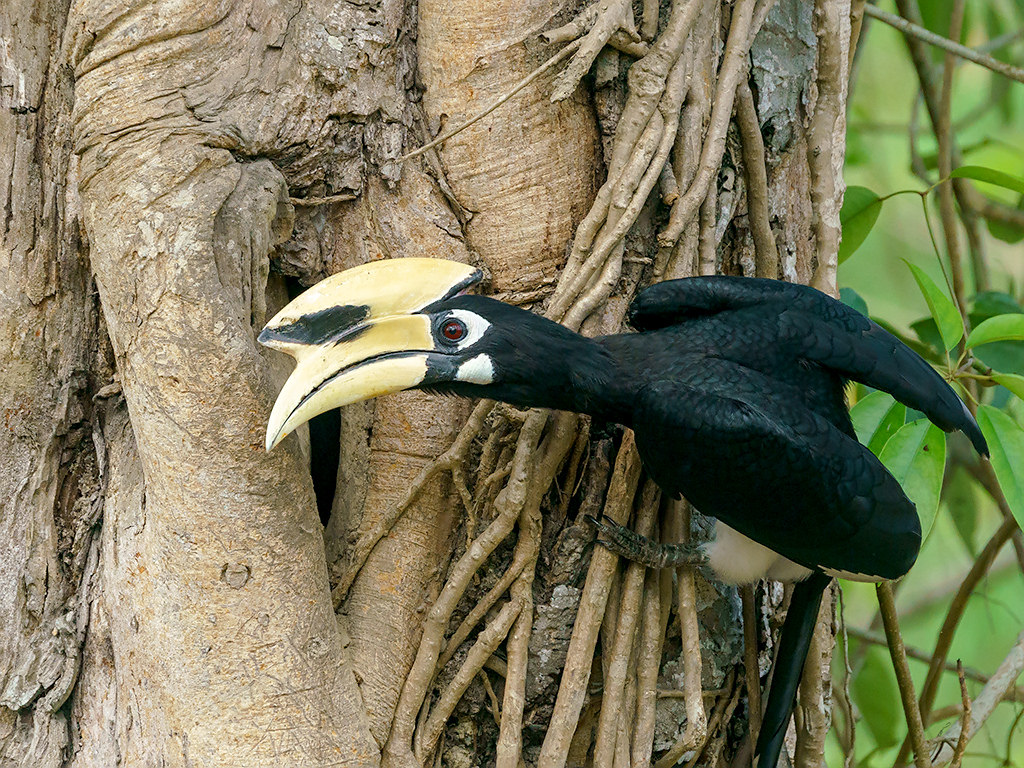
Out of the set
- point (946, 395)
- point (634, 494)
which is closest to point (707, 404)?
point (634, 494)

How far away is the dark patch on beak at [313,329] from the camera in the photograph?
A: 1287mm

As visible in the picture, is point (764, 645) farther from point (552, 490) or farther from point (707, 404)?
point (707, 404)

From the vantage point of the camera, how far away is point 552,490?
1.58m

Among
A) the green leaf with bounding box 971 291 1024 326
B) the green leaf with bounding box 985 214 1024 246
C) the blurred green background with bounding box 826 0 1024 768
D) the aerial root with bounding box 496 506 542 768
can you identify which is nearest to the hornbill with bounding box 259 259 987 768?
the aerial root with bounding box 496 506 542 768

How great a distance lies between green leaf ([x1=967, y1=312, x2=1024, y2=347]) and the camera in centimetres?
160

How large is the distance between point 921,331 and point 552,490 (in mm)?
1205

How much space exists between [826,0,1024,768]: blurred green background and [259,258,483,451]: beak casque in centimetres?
161

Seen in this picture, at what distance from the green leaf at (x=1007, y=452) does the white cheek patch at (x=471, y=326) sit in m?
0.83

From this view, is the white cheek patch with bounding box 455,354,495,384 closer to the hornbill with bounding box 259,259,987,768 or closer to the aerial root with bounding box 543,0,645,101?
the hornbill with bounding box 259,259,987,768

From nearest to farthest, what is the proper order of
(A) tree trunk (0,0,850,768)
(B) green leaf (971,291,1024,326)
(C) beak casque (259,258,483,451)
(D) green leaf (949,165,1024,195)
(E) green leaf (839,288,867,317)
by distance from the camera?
1. (C) beak casque (259,258,483,451)
2. (A) tree trunk (0,0,850,768)
3. (D) green leaf (949,165,1024,195)
4. (E) green leaf (839,288,867,317)
5. (B) green leaf (971,291,1024,326)

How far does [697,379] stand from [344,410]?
→ 0.63 metres

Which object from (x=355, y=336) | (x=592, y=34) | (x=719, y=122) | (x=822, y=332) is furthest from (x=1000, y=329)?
(x=355, y=336)

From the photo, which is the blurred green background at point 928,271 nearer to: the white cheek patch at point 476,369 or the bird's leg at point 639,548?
the bird's leg at point 639,548

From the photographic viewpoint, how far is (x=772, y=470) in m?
1.33
